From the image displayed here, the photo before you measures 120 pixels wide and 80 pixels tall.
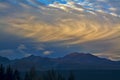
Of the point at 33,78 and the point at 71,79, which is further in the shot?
the point at 71,79

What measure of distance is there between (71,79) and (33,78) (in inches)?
1308

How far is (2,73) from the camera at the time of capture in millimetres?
160500

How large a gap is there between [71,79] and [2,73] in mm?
40292

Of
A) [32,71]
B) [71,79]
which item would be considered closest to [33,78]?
[32,71]

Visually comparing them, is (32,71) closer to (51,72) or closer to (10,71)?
(10,71)

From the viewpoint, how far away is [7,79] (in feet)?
521

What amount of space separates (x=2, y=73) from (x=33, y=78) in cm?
1302

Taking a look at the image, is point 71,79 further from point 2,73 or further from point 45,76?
point 2,73

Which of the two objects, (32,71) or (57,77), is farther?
(57,77)

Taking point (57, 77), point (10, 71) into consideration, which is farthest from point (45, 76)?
point (10, 71)

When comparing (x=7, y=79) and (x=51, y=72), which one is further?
(x=51, y=72)

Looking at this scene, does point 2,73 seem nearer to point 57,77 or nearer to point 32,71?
point 32,71

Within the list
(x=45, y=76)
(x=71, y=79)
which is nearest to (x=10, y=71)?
(x=45, y=76)

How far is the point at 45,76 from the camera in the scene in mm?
179375
